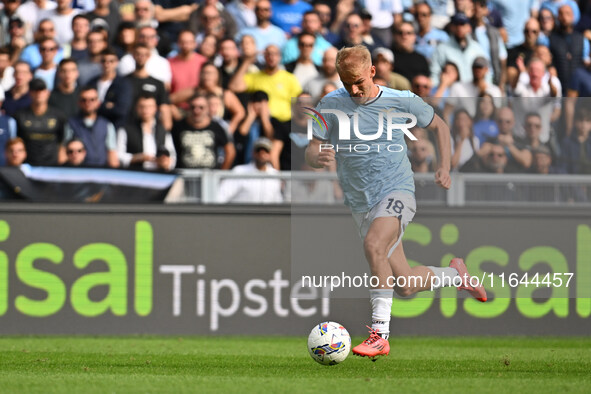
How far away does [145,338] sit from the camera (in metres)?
10.9

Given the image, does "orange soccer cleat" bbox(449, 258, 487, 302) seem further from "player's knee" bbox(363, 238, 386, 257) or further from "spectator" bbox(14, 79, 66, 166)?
"spectator" bbox(14, 79, 66, 166)

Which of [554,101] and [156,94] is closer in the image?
[554,101]

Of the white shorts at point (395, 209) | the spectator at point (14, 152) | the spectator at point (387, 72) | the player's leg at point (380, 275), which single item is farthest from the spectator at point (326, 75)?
the player's leg at point (380, 275)

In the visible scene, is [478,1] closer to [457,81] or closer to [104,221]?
[457,81]

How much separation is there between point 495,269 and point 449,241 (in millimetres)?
626

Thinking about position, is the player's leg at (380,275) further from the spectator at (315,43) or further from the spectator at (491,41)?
the spectator at (491,41)

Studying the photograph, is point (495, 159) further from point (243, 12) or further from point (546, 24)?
point (243, 12)

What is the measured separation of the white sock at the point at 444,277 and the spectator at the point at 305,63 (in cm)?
547

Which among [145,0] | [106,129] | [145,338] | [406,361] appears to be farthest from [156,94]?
[406,361]

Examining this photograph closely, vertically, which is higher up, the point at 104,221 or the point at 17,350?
the point at 104,221

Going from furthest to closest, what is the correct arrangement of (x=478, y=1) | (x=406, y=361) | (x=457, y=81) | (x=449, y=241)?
1. (x=478, y=1)
2. (x=457, y=81)
3. (x=449, y=241)
4. (x=406, y=361)

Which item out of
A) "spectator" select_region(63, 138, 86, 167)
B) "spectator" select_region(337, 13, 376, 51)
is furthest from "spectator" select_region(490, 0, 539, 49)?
"spectator" select_region(63, 138, 86, 167)

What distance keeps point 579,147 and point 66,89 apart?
19.3 ft

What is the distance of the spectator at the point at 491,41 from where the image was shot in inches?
539
